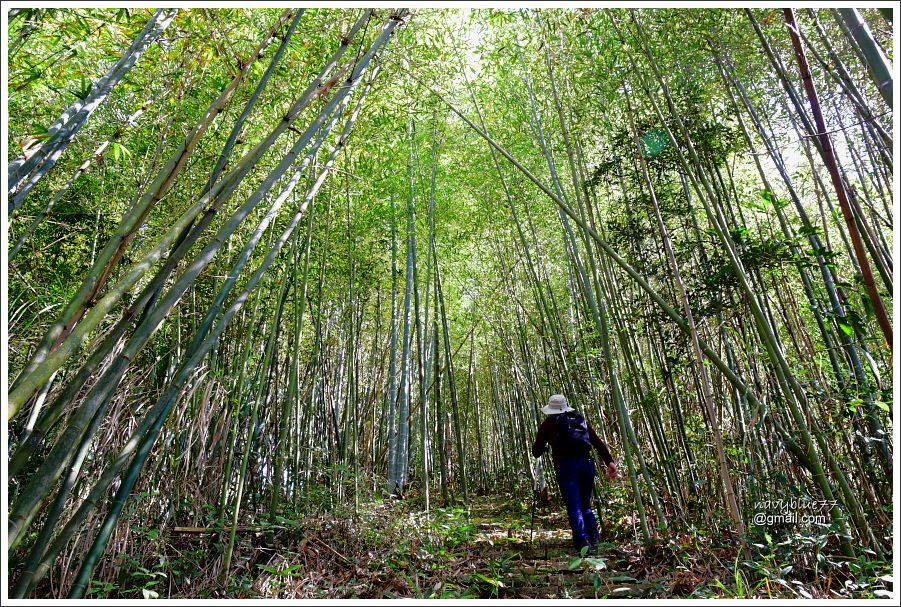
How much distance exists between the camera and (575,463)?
3273 mm

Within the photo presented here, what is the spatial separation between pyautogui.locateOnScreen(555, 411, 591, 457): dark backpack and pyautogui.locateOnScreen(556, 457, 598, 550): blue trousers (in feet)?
0.16

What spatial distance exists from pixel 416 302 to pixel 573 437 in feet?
5.62

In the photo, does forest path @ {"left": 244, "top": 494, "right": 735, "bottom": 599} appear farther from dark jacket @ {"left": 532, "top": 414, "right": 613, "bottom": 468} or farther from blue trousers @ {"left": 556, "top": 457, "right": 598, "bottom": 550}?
dark jacket @ {"left": 532, "top": 414, "right": 613, "bottom": 468}

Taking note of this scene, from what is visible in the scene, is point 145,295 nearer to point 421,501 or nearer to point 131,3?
point 131,3

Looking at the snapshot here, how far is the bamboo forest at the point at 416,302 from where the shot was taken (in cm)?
173

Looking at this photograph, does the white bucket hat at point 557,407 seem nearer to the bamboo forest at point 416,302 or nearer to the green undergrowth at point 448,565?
the bamboo forest at point 416,302

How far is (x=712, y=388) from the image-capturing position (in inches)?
124

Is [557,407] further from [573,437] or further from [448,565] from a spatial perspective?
[448,565]

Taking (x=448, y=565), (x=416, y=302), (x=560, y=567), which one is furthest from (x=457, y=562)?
(x=416, y=302)

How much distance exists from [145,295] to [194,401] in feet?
4.90

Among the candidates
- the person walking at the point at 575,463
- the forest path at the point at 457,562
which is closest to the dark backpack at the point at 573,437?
the person walking at the point at 575,463

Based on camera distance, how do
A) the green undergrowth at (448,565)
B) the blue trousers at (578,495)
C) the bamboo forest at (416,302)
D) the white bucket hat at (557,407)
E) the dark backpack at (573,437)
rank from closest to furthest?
the bamboo forest at (416,302)
the green undergrowth at (448,565)
the blue trousers at (578,495)
the dark backpack at (573,437)
the white bucket hat at (557,407)

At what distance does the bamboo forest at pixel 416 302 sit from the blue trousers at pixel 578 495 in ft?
0.06

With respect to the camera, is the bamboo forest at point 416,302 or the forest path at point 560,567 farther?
the forest path at point 560,567
